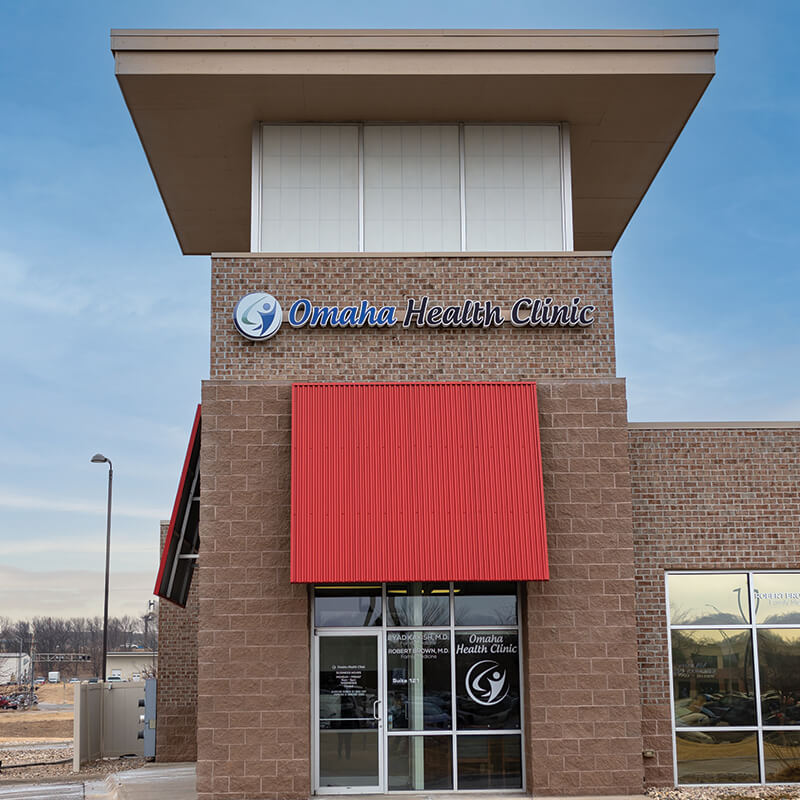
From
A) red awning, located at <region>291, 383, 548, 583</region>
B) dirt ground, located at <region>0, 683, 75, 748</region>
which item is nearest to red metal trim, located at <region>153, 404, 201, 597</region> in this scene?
red awning, located at <region>291, 383, 548, 583</region>

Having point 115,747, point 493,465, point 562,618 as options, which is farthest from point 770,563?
point 115,747

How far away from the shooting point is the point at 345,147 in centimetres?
1828

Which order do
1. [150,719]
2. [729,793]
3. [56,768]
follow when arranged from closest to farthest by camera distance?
1. [729,793]
2. [150,719]
3. [56,768]

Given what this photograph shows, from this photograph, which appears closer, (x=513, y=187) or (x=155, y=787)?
(x=513, y=187)

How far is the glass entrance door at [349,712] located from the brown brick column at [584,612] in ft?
7.53

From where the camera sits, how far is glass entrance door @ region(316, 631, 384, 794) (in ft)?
53.2

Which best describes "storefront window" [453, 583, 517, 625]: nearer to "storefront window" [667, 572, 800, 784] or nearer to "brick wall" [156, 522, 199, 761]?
"storefront window" [667, 572, 800, 784]

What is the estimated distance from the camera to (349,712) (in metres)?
16.4

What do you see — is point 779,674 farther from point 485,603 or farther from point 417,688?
point 417,688

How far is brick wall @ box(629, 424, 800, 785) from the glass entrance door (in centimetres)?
446

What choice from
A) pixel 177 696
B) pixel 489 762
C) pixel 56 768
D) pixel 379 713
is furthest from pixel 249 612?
pixel 56 768

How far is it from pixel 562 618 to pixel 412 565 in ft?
8.21

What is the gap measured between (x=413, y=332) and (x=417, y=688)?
547cm

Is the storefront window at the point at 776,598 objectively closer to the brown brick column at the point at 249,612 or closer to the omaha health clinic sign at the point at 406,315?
the omaha health clinic sign at the point at 406,315
